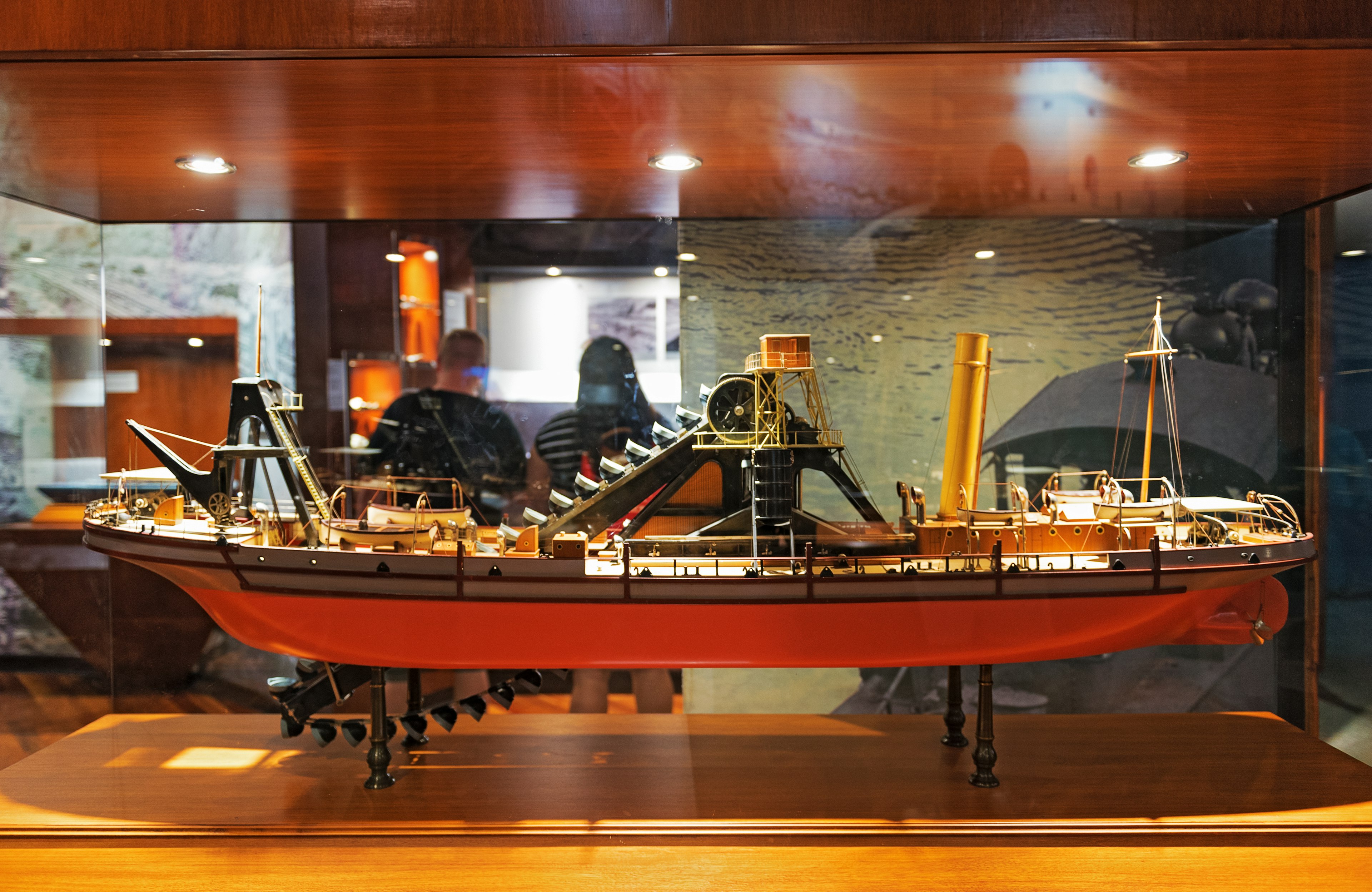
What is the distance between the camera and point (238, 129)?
3.55 metres

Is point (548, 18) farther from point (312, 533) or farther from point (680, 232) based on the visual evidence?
point (312, 533)

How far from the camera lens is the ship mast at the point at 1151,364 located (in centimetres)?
430

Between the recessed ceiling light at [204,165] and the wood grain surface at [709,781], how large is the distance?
117 inches

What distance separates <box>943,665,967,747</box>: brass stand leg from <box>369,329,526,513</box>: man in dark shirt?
2.68 meters

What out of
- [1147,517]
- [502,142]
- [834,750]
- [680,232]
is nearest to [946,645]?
[834,750]

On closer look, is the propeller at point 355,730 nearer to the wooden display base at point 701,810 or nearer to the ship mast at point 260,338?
the wooden display base at point 701,810

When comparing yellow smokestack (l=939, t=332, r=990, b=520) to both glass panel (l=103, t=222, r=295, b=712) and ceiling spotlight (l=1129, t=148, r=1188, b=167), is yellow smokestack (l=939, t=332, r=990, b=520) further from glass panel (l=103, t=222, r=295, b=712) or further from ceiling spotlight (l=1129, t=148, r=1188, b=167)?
glass panel (l=103, t=222, r=295, b=712)

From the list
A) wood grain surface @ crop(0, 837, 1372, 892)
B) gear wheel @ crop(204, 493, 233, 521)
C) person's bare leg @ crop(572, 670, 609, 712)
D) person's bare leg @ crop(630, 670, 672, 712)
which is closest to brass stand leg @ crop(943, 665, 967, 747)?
wood grain surface @ crop(0, 837, 1372, 892)

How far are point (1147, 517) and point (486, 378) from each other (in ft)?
11.8

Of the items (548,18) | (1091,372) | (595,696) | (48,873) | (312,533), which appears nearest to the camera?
(548,18)

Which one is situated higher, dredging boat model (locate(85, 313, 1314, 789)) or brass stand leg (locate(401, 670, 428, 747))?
dredging boat model (locate(85, 313, 1314, 789))

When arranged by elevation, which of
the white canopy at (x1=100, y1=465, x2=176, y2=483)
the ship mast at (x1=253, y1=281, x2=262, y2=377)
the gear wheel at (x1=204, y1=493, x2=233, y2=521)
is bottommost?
the gear wheel at (x1=204, y1=493, x2=233, y2=521)

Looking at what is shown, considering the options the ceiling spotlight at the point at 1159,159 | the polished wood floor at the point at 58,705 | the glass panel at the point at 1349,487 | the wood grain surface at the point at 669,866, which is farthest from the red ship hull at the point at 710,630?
the ceiling spotlight at the point at 1159,159

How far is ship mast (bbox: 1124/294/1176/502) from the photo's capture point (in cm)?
430
